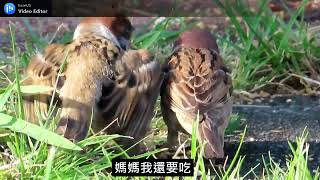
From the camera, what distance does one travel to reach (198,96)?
→ 3.52 metres

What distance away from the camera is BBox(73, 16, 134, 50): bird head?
12.0 ft

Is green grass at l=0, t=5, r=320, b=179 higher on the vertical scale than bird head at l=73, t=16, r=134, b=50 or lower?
lower

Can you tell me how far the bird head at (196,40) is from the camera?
12.7ft

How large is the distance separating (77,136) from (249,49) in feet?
4.69

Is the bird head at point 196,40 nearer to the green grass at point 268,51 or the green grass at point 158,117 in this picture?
the green grass at point 158,117

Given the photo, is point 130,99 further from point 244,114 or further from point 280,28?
point 280,28

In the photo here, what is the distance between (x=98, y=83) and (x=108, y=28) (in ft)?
1.35

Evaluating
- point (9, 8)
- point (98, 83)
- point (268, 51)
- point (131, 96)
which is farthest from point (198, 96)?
point (268, 51)

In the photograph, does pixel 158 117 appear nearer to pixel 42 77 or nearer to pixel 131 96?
pixel 131 96

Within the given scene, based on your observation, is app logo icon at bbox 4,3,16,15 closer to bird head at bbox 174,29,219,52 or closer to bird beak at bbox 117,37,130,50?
bird beak at bbox 117,37,130,50

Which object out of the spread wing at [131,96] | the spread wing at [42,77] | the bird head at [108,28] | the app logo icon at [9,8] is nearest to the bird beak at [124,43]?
the bird head at [108,28]

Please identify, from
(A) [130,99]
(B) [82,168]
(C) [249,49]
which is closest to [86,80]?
(A) [130,99]

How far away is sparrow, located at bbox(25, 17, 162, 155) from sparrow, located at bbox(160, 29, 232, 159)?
0.08 metres

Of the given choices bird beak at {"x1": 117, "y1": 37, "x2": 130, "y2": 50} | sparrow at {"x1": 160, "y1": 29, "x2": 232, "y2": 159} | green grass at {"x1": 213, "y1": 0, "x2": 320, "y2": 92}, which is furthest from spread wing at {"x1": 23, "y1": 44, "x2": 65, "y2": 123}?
green grass at {"x1": 213, "y1": 0, "x2": 320, "y2": 92}
